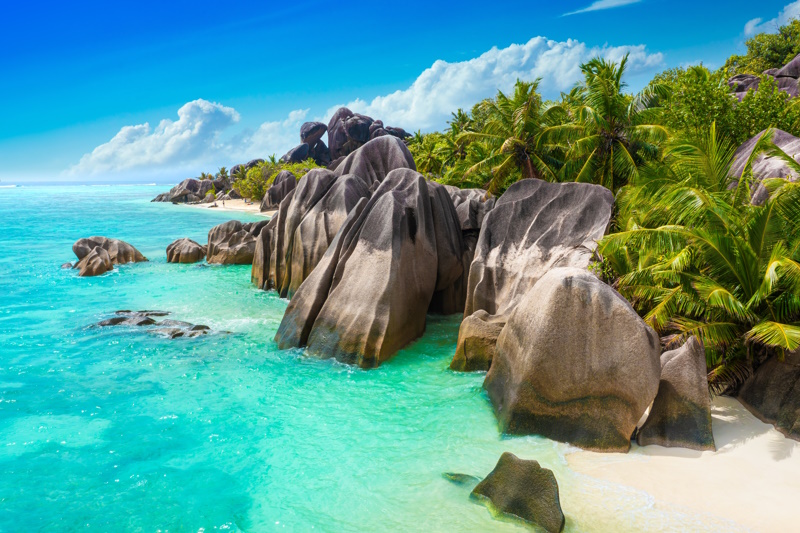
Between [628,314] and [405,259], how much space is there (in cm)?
641

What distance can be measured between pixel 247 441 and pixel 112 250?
24.2m

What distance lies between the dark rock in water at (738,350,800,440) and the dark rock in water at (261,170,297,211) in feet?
167

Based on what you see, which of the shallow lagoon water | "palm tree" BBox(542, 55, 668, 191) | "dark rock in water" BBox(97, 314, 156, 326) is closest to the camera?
the shallow lagoon water

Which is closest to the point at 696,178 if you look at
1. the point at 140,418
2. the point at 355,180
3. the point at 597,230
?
the point at 597,230

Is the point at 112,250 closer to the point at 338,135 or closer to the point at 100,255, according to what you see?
the point at 100,255

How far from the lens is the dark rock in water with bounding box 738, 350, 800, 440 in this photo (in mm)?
8016

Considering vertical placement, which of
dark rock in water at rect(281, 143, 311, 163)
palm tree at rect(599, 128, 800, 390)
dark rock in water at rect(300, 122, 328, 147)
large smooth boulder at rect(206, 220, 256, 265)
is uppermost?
dark rock in water at rect(300, 122, 328, 147)

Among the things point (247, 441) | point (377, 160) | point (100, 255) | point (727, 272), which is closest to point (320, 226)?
point (377, 160)

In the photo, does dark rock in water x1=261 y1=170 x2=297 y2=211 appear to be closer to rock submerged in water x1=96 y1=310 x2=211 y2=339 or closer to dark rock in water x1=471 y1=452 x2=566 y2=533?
rock submerged in water x1=96 y1=310 x2=211 y2=339

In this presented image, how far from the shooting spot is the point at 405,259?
13.5m

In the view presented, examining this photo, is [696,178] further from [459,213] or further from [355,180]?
[355,180]

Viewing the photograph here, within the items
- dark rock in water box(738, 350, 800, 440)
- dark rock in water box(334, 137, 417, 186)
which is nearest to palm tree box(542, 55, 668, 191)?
dark rock in water box(334, 137, 417, 186)

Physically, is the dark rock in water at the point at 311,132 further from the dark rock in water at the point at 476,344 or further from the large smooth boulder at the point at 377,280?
the dark rock in water at the point at 476,344

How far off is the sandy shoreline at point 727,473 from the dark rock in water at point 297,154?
84918 millimetres
